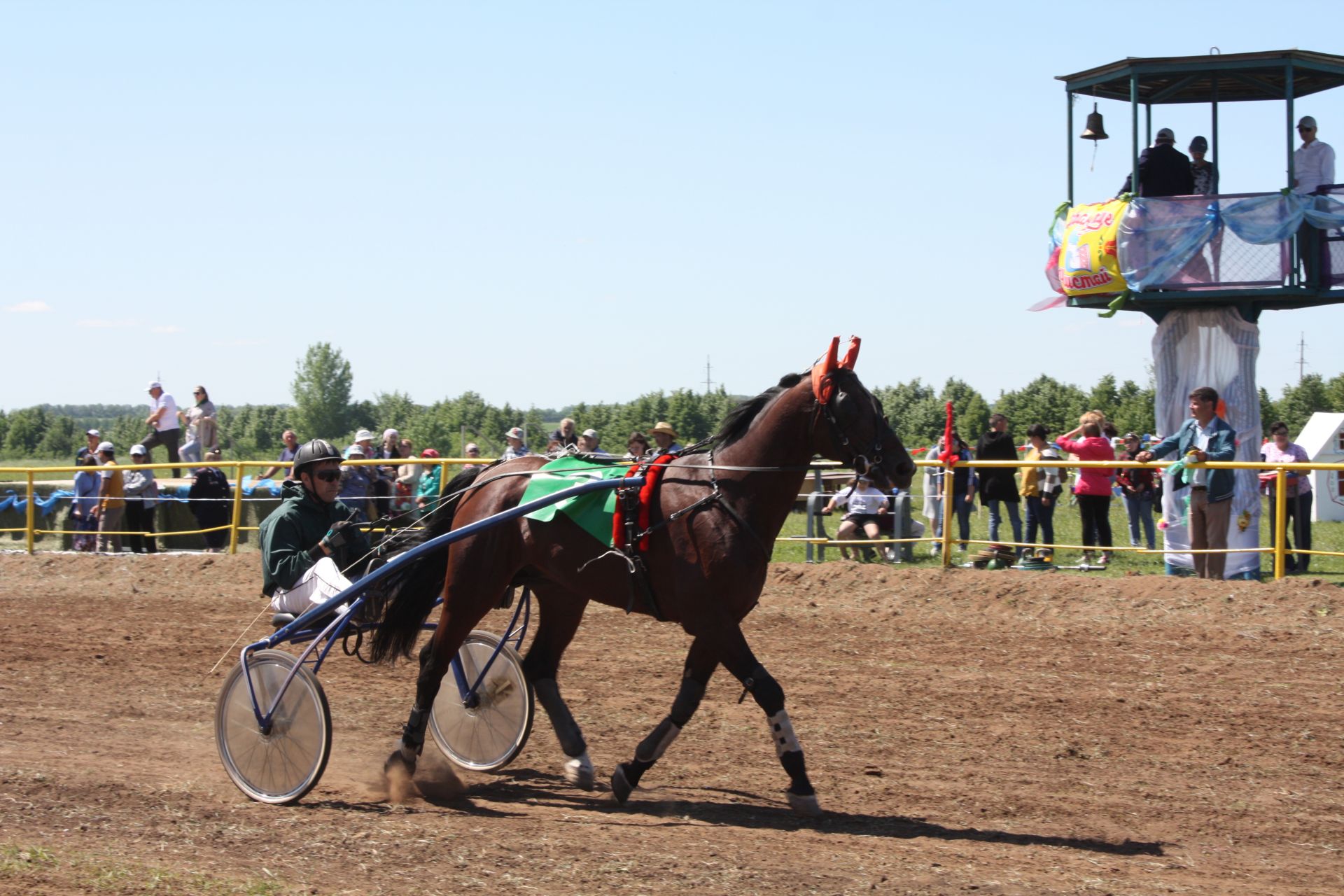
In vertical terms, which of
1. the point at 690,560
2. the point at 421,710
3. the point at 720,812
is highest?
the point at 690,560

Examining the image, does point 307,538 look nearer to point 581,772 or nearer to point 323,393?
point 581,772

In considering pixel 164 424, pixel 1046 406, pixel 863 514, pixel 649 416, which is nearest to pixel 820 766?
pixel 863 514

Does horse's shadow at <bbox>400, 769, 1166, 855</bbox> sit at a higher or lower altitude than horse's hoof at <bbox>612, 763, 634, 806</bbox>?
lower

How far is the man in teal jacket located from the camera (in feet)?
38.7

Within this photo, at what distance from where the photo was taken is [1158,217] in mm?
13812

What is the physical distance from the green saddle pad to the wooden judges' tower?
7838 mm

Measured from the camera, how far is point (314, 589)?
266 inches

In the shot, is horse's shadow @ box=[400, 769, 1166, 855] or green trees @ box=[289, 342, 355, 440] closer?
horse's shadow @ box=[400, 769, 1166, 855]

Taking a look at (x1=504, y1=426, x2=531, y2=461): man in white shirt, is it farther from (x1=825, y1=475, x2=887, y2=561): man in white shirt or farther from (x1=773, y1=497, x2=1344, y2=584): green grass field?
(x1=825, y1=475, x2=887, y2=561): man in white shirt

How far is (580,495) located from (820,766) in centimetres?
198

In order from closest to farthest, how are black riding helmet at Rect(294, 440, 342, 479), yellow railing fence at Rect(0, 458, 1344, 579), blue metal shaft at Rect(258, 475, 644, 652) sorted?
1. blue metal shaft at Rect(258, 475, 644, 652)
2. black riding helmet at Rect(294, 440, 342, 479)
3. yellow railing fence at Rect(0, 458, 1344, 579)

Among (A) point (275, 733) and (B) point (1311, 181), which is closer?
(A) point (275, 733)

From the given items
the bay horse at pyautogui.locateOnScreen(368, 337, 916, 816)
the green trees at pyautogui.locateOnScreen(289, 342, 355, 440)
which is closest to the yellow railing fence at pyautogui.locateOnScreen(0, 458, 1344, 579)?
the bay horse at pyautogui.locateOnScreen(368, 337, 916, 816)

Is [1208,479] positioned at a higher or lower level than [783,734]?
higher
